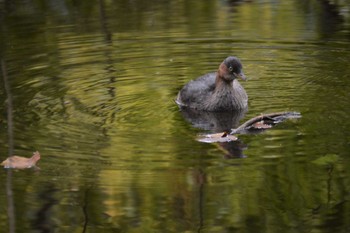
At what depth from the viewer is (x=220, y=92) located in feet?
38.1

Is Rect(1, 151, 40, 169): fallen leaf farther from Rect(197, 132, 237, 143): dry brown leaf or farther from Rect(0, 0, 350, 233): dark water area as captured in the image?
Rect(197, 132, 237, 143): dry brown leaf

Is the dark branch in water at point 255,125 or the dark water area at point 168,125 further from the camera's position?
the dark branch in water at point 255,125

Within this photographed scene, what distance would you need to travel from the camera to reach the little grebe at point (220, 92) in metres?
11.5

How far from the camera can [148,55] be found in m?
13.9

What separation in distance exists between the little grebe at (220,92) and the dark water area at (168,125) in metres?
0.19

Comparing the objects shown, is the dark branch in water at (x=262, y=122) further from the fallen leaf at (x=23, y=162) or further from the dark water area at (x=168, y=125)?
the fallen leaf at (x=23, y=162)

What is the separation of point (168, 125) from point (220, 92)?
4.81 feet

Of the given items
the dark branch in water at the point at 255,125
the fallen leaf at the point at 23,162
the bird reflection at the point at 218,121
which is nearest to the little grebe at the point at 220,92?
the bird reflection at the point at 218,121

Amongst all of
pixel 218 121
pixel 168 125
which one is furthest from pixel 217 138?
pixel 218 121

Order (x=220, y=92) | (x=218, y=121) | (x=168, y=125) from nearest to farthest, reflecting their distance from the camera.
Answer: (x=168, y=125)
(x=218, y=121)
(x=220, y=92)

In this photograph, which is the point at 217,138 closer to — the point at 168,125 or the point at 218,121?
the point at 168,125

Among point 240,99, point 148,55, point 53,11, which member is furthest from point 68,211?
point 53,11

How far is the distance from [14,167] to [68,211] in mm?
1285

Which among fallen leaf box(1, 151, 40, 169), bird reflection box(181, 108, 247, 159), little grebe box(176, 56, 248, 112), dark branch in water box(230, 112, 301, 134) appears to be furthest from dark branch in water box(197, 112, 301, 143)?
fallen leaf box(1, 151, 40, 169)
